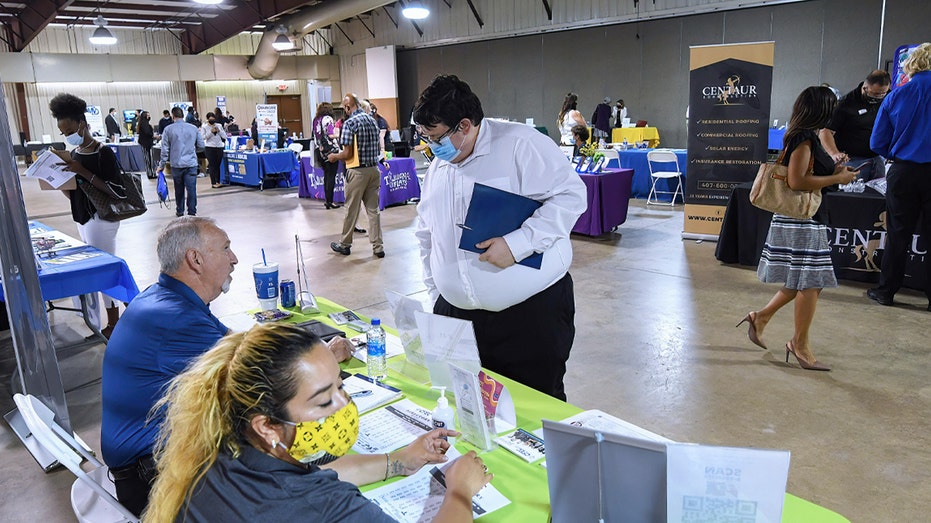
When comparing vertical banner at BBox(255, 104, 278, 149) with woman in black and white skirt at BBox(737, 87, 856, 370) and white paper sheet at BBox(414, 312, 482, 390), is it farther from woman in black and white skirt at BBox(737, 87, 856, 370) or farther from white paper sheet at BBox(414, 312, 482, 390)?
white paper sheet at BBox(414, 312, 482, 390)

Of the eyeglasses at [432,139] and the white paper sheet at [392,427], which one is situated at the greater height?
the eyeglasses at [432,139]

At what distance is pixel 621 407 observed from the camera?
3258mm

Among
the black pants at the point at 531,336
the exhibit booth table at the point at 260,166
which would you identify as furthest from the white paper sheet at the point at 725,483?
the exhibit booth table at the point at 260,166

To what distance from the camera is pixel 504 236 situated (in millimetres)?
2012

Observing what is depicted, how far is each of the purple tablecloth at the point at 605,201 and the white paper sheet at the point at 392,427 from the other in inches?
209

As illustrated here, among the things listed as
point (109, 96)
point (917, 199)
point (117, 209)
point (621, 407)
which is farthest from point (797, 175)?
point (109, 96)

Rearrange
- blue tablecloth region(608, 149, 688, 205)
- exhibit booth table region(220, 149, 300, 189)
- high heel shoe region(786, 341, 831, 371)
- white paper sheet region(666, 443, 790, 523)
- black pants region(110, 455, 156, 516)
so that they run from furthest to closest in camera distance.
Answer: exhibit booth table region(220, 149, 300, 189)
blue tablecloth region(608, 149, 688, 205)
high heel shoe region(786, 341, 831, 371)
black pants region(110, 455, 156, 516)
white paper sheet region(666, 443, 790, 523)

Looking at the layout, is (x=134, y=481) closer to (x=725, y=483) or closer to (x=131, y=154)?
(x=725, y=483)

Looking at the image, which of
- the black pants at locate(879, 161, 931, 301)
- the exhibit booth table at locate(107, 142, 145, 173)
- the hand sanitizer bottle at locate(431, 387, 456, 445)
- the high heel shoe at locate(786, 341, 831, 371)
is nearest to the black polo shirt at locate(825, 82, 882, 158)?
the black pants at locate(879, 161, 931, 301)

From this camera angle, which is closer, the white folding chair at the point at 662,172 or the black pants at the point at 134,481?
the black pants at the point at 134,481

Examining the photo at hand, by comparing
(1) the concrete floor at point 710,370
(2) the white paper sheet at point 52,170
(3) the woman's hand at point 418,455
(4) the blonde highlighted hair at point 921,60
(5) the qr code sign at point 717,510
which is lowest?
(1) the concrete floor at point 710,370

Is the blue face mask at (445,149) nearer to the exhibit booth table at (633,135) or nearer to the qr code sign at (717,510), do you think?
the qr code sign at (717,510)

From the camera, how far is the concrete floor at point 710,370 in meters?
2.64

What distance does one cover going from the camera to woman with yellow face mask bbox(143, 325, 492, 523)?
3.39 ft
